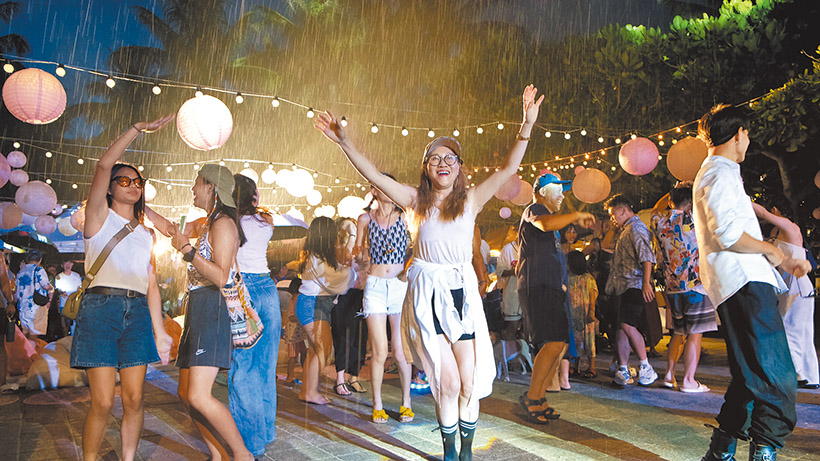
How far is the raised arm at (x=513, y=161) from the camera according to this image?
358 centimetres

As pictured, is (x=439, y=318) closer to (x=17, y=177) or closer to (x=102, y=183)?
(x=102, y=183)

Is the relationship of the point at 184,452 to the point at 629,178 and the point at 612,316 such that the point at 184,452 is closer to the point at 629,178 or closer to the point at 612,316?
the point at 612,316

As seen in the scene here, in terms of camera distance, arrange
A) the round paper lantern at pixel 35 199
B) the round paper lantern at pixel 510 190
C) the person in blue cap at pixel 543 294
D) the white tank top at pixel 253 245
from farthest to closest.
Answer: the round paper lantern at pixel 510 190, the round paper lantern at pixel 35 199, the person in blue cap at pixel 543 294, the white tank top at pixel 253 245

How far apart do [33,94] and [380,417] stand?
5.52 meters

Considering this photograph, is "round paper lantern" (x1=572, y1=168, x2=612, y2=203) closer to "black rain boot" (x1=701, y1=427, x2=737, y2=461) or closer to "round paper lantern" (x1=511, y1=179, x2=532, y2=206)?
"round paper lantern" (x1=511, y1=179, x2=532, y2=206)

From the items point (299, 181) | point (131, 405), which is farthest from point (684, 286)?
point (299, 181)

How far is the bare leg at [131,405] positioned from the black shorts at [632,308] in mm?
5283

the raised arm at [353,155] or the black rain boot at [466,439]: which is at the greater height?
the raised arm at [353,155]

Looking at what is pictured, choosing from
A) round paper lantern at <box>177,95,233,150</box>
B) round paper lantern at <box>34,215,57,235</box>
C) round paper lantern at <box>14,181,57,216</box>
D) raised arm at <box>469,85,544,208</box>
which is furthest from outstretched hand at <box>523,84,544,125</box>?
round paper lantern at <box>34,215,57,235</box>

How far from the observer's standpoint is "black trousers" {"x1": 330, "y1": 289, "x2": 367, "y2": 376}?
22.5 feet

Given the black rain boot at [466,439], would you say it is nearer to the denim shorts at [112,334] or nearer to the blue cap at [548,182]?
the denim shorts at [112,334]

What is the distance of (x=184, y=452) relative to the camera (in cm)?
431

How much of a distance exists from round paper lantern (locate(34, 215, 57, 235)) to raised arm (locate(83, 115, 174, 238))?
14497 millimetres

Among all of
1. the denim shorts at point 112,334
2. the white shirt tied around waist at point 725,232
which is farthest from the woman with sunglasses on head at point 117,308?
the white shirt tied around waist at point 725,232
